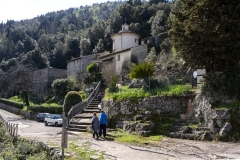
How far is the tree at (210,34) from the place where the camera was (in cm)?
1449

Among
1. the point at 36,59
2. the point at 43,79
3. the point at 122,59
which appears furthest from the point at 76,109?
the point at 36,59

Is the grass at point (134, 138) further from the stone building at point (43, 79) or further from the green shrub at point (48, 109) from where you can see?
the stone building at point (43, 79)

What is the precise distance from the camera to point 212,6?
15289mm

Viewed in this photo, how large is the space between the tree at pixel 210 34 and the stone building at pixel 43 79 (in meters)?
40.6

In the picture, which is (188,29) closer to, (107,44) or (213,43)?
(213,43)

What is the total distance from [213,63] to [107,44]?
48965mm

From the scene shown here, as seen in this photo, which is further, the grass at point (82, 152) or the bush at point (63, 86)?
the bush at point (63, 86)

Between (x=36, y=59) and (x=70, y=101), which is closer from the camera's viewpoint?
(x=70, y=101)

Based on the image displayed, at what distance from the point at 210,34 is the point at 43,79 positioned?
46.7 metres

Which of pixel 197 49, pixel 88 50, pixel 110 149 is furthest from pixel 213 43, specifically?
pixel 88 50

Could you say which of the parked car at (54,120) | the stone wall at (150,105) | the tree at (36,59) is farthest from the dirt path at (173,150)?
the tree at (36,59)

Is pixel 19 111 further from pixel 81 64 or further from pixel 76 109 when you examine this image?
pixel 76 109

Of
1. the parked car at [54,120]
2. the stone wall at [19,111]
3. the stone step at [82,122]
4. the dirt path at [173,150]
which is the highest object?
the stone step at [82,122]

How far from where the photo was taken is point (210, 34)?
14844 mm
